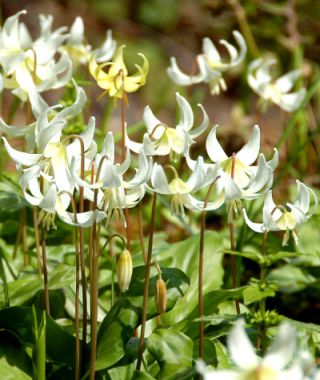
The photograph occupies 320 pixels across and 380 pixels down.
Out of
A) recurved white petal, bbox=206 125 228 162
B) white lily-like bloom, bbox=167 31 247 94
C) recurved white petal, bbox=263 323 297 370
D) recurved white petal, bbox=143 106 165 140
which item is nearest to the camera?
recurved white petal, bbox=263 323 297 370

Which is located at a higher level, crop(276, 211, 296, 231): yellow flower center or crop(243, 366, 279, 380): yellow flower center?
crop(243, 366, 279, 380): yellow flower center

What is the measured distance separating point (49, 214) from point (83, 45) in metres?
1.34

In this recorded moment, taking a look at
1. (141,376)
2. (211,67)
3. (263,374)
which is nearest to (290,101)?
(211,67)

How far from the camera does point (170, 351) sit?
1.94 meters

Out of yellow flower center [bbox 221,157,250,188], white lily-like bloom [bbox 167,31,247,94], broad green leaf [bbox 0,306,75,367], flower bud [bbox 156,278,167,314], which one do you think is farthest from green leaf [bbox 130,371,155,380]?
white lily-like bloom [bbox 167,31,247,94]

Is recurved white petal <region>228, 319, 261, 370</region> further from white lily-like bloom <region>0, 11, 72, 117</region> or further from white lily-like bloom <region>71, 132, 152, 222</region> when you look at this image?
white lily-like bloom <region>0, 11, 72, 117</region>

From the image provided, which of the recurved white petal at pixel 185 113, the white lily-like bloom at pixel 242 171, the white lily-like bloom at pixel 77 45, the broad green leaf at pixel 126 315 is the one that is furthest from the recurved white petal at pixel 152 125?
the white lily-like bloom at pixel 77 45

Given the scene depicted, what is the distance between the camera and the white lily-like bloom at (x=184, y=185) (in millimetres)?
1910

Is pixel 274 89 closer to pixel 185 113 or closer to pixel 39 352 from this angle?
pixel 185 113

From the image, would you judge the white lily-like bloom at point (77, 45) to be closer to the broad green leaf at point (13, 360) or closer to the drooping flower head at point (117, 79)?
the drooping flower head at point (117, 79)

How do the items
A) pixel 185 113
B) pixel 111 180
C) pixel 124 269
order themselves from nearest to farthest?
pixel 111 180 → pixel 124 269 → pixel 185 113

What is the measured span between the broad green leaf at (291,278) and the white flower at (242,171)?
0.88 m

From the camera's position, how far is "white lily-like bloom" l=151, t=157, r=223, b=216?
1910 mm

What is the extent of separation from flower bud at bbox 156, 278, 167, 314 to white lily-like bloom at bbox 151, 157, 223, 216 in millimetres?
185
